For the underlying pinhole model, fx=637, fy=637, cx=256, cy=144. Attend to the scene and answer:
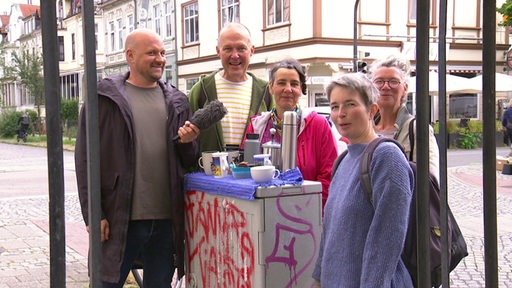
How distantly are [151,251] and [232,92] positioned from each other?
3.40 ft

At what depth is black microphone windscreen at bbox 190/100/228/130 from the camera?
3.29 meters

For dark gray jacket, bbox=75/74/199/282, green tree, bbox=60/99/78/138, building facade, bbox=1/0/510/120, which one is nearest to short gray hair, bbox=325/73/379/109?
dark gray jacket, bbox=75/74/199/282

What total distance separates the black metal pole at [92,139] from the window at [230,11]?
28.8 meters

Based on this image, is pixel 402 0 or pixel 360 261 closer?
pixel 360 261

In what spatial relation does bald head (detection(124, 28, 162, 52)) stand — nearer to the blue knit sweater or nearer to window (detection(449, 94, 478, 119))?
the blue knit sweater

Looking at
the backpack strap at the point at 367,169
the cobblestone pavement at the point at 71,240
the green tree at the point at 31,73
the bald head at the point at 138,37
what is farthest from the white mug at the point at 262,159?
the green tree at the point at 31,73

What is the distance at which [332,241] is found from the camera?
263 centimetres

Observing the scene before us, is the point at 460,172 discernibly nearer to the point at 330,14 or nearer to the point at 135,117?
the point at 330,14

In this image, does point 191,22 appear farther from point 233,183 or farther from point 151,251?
point 233,183

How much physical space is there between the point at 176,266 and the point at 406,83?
166 centimetres

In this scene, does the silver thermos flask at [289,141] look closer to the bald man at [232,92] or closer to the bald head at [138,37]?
the bald man at [232,92]

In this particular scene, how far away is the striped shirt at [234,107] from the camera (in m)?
3.76

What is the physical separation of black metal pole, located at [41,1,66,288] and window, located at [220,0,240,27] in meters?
28.9

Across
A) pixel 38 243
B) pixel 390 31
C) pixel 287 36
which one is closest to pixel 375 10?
pixel 390 31
